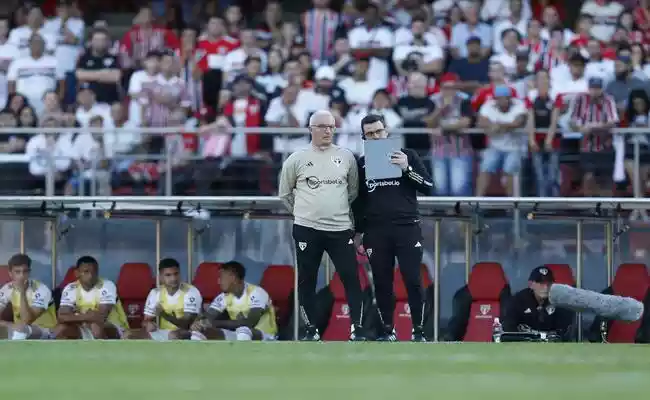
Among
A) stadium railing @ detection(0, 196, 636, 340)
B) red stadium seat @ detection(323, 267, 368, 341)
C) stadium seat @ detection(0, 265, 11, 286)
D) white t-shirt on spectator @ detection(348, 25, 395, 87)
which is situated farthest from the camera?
white t-shirt on spectator @ detection(348, 25, 395, 87)

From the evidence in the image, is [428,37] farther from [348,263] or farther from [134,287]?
[348,263]

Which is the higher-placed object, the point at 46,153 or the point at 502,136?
the point at 502,136

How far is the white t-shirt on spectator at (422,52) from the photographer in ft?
60.0

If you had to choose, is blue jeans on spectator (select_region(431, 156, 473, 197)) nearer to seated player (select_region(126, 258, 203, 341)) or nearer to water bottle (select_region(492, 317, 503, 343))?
water bottle (select_region(492, 317, 503, 343))

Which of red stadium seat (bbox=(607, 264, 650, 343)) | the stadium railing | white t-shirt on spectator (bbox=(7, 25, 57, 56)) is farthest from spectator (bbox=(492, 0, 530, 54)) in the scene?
white t-shirt on spectator (bbox=(7, 25, 57, 56))

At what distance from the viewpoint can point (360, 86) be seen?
18109mm

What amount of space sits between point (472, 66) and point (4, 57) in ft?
19.2

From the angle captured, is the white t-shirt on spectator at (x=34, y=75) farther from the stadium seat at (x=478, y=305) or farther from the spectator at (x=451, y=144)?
the stadium seat at (x=478, y=305)

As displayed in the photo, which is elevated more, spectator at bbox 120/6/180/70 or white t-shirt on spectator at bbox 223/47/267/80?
spectator at bbox 120/6/180/70

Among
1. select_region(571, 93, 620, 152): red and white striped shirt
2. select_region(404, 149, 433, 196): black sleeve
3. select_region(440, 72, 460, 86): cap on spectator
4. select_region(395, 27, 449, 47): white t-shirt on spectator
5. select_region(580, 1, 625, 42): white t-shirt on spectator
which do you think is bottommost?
select_region(404, 149, 433, 196): black sleeve

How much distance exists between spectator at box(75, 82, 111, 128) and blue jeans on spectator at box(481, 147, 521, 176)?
187 inches

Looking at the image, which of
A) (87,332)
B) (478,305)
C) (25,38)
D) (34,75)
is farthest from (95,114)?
(478,305)

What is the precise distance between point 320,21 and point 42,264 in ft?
17.0

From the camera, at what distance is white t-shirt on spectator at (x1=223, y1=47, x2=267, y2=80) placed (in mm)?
18759
